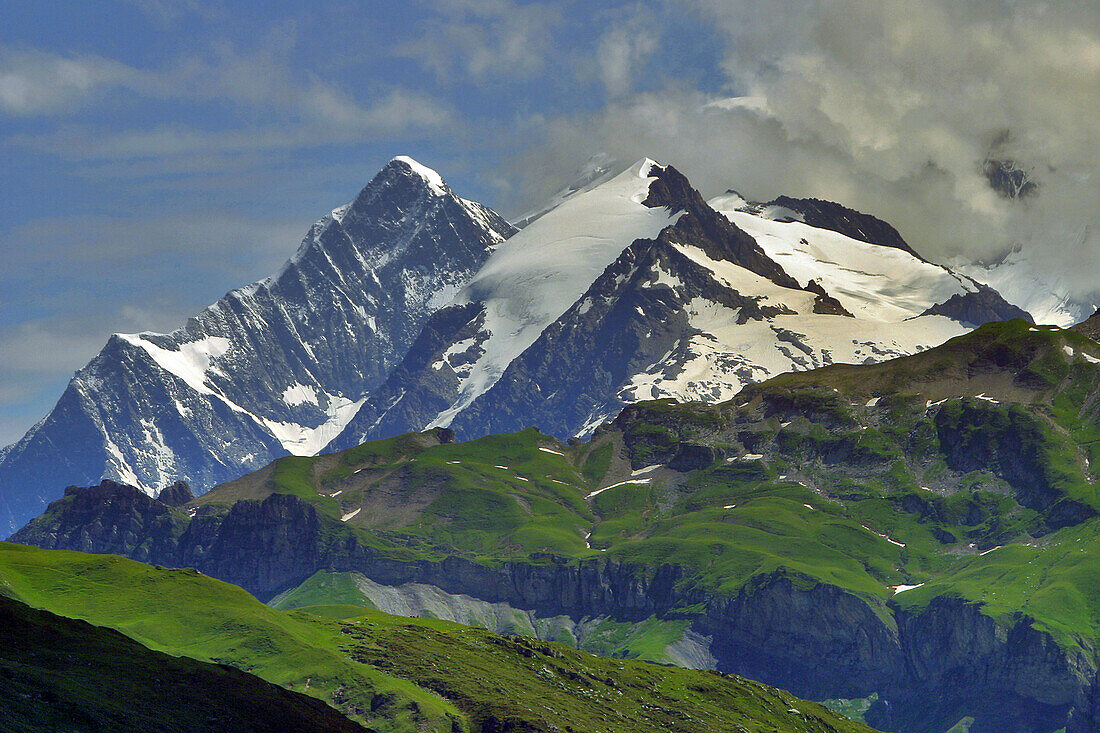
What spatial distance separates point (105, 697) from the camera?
180 metres

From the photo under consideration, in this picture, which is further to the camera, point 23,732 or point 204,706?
point 204,706

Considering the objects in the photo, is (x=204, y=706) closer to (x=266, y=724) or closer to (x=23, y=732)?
(x=266, y=724)

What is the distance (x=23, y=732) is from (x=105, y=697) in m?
26.6

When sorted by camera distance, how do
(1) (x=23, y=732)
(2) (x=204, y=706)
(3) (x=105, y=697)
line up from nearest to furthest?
1. (1) (x=23, y=732)
2. (3) (x=105, y=697)
3. (2) (x=204, y=706)

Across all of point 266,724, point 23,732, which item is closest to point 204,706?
point 266,724

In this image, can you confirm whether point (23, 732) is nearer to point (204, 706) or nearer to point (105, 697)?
point (105, 697)

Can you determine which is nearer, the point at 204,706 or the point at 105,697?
the point at 105,697

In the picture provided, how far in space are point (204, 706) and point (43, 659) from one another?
766 inches

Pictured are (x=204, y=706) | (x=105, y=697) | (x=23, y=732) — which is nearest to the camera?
(x=23, y=732)

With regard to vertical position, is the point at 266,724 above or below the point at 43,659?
below

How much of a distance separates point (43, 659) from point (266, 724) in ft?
90.2

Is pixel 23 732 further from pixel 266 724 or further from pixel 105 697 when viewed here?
pixel 266 724

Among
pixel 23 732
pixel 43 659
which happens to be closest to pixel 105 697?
pixel 43 659

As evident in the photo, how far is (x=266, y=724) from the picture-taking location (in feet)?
650
